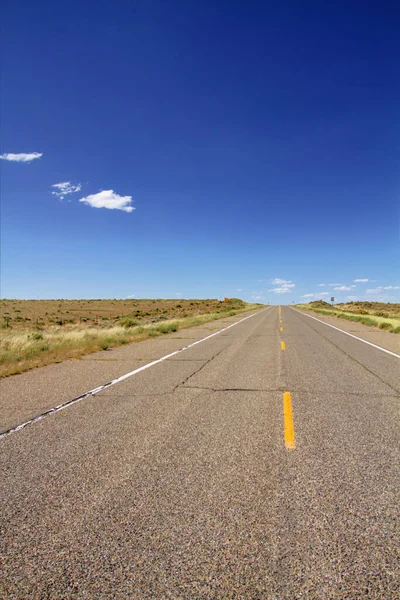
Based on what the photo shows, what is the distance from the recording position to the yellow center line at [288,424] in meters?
4.36

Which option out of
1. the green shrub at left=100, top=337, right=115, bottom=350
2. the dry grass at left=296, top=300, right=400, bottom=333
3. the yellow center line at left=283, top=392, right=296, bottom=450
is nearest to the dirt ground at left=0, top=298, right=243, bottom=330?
the green shrub at left=100, top=337, right=115, bottom=350

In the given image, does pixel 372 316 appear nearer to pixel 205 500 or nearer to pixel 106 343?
pixel 106 343

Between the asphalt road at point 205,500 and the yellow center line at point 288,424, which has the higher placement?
the yellow center line at point 288,424

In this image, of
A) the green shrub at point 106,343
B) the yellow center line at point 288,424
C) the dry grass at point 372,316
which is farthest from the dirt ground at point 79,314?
the yellow center line at point 288,424

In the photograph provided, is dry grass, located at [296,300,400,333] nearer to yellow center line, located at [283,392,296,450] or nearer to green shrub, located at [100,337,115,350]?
green shrub, located at [100,337,115,350]

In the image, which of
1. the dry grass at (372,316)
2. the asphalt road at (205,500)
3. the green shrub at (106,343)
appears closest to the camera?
the asphalt road at (205,500)

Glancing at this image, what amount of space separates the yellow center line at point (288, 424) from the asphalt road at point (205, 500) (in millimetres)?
29

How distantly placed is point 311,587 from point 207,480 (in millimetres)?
1439

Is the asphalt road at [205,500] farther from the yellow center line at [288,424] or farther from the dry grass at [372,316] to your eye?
the dry grass at [372,316]

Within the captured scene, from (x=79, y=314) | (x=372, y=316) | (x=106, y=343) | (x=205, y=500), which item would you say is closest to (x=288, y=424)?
(x=205, y=500)

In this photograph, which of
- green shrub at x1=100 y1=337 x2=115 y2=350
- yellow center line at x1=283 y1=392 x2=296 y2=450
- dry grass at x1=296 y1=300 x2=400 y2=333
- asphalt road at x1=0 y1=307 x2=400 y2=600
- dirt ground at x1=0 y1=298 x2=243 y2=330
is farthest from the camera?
dirt ground at x1=0 y1=298 x2=243 y2=330

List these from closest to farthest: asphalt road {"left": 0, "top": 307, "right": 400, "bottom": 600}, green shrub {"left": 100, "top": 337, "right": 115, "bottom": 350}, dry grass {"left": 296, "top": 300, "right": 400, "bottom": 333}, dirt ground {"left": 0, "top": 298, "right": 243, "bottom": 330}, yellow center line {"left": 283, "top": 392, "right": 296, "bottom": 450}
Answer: asphalt road {"left": 0, "top": 307, "right": 400, "bottom": 600} → yellow center line {"left": 283, "top": 392, "right": 296, "bottom": 450} → green shrub {"left": 100, "top": 337, "right": 115, "bottom": 350} → dry grass {"left": 296, "top": 300, "right": 400, "bottom": 333} → dirt ground {"left": 0, "top": 298, "right": 243, "bottom": 330}

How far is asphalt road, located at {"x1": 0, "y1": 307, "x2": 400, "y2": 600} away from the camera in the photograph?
2264mm

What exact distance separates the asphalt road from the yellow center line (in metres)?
0.03
